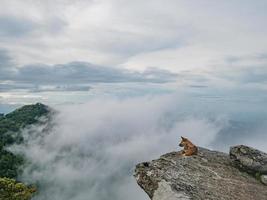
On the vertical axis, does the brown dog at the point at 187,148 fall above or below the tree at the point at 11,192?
A: above

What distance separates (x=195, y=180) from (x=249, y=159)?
4.31 metres

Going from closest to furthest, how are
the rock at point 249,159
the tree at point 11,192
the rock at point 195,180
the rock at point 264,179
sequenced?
the rock at point 195,180, the rock at point 264,179, the rock at point 249,159, the tree at point 11,192

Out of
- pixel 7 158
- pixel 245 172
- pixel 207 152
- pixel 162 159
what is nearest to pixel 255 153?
pixel 245 172

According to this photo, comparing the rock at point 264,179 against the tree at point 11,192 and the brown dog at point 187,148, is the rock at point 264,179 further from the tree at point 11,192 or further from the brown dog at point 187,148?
the tree at point 11,192

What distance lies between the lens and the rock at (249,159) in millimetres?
23062

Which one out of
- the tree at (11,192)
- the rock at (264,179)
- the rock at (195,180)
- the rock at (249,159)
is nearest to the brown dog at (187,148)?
the rock at (195,180)

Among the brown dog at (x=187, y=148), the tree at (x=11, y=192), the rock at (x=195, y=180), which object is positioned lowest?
the tree at (x=11, y=192)

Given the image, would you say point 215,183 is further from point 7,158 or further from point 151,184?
point 7,158

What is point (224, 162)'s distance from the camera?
79.2 feet

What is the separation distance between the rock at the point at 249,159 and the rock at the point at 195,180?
412 mm

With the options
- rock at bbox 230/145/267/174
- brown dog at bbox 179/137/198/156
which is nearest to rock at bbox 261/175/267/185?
rock at bbox 230/145/267/174

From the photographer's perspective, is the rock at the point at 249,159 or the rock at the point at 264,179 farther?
the rock at the point at 249,159

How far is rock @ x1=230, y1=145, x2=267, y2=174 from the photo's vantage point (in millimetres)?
23062

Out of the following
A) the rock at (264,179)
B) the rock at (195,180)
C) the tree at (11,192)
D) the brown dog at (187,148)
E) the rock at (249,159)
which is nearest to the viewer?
the rock at (195,180)
